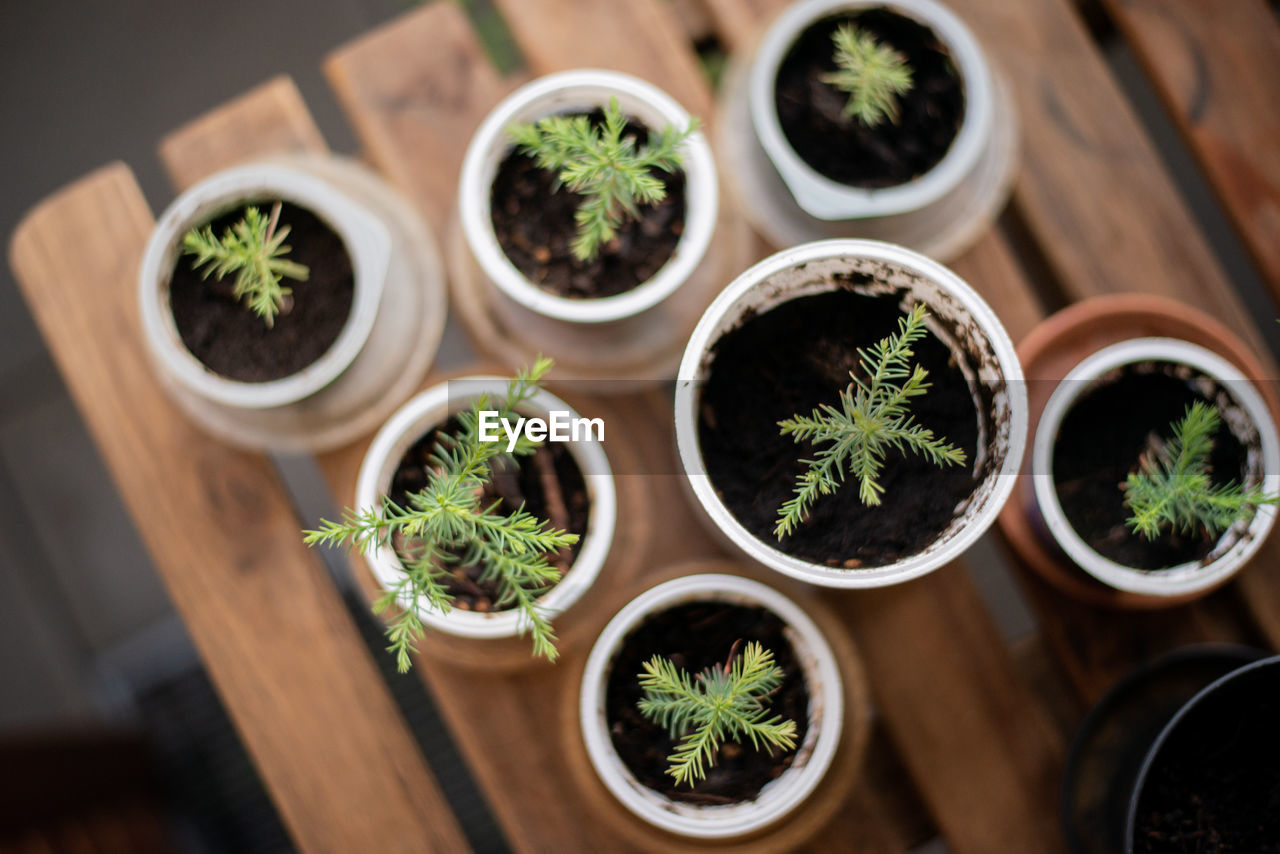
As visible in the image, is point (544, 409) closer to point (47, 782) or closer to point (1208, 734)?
point (1208, 734)

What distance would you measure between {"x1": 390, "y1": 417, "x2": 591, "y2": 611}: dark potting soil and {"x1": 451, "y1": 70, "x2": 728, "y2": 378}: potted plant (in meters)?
0.10

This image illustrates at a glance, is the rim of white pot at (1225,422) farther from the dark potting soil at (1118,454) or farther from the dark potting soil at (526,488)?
the dark potting soil at (526,488)

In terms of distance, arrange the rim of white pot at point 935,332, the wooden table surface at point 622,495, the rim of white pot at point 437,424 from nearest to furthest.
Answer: the rim of white pot at point 935,332 → the rim of white pot at point 437,424 → the wooden table surface at point 622,495

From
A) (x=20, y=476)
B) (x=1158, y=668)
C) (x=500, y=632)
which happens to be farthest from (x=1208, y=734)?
(x=20, y=476)

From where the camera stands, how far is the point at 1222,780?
67cm

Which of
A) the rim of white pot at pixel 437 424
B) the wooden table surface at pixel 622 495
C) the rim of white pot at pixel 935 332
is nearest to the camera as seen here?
the rim of white pot at pixel 935 332

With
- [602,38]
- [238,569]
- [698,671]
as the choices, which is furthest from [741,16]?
[238,569]

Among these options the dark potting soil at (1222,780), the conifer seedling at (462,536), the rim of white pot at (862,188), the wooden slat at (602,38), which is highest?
the wooden slat at (602,38)

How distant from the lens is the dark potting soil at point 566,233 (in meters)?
0.72

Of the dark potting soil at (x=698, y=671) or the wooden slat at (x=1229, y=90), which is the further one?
the wooden slat at (x=1229, y=90)

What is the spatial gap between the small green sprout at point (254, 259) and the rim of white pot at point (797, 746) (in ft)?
1.29

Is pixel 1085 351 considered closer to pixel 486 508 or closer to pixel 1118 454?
pixel 1118 454

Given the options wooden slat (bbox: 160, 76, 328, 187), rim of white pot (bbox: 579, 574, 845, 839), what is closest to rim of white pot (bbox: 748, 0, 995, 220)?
rim of white pot (bbox: 579, 574, 845, 839)

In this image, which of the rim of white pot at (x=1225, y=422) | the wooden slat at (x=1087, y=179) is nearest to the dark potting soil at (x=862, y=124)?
the wooden slat at (x=1087, y=179)
